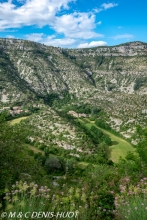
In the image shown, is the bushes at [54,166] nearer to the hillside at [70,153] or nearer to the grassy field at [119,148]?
the hillside at [70,153]

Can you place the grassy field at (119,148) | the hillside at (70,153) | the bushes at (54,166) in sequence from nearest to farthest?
the hillside at (70,153) → the bushes at (54,166) → the grassy field at (119,148)

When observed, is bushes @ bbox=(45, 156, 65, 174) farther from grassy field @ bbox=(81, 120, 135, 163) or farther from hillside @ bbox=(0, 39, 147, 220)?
grassy field @ bbox=(81, 120, 135, 163)

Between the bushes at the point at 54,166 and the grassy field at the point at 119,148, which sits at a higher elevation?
the bushes at the point at 54,166

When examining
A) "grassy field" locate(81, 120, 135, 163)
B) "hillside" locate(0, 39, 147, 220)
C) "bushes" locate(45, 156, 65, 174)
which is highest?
"hillside" locate(0, 39, 147, 220)

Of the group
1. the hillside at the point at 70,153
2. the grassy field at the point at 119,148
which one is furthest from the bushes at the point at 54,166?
the grassy field at the point at 119,148

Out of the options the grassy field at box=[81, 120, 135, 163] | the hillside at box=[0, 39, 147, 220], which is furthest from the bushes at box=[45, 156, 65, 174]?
the grassy field at box=[81, 120, 135, 163]

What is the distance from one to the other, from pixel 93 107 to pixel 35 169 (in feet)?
412

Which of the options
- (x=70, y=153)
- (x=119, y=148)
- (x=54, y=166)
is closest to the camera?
(x=54, y=166)

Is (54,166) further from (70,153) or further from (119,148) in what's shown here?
(119,148)

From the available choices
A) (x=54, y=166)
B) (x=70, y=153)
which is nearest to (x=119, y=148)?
(x=70, y=153)

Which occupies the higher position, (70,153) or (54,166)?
(54,166)

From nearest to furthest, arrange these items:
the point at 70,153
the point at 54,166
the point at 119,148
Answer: the point at 54,166, the point at 70,153, the point at 119,148

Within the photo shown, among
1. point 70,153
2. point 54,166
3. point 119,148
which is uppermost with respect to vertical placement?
point 54,166

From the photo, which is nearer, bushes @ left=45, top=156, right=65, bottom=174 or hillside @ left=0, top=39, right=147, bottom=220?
hillside @ left=0, top=39, right=147, bottom=220
